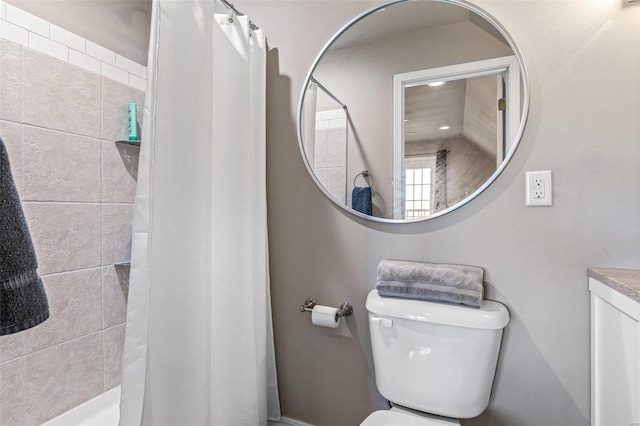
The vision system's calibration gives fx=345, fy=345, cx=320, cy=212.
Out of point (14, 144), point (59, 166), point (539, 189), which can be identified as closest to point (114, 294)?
point (59, 166)

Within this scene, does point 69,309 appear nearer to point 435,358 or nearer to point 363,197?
point 363,197

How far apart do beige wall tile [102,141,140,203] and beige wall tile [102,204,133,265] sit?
0.04 m

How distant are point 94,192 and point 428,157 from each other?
1.38 meters

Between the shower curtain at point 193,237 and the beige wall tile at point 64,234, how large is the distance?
1.86 feet

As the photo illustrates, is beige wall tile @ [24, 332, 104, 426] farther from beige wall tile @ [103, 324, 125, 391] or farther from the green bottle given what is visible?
the green bottle

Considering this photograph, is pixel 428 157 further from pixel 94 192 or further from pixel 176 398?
pixel 94 192

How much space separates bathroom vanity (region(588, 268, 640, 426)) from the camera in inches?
32.0

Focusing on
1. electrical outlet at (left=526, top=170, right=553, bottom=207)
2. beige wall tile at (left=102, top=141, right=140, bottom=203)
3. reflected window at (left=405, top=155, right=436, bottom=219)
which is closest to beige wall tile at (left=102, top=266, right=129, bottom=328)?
beige wall tile at (left=102, top=141, right=140, bottom=203)

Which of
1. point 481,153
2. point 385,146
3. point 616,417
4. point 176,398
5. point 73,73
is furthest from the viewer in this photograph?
point 73,73

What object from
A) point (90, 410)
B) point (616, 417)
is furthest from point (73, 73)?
point (616, 417)

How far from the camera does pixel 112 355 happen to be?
1554 mm

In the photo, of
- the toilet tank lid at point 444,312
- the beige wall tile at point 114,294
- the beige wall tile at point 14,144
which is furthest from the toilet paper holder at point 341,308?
the beige wall tile at point 14,144

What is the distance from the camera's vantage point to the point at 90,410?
143 cm

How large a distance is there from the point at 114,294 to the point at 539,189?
5.75 feet
